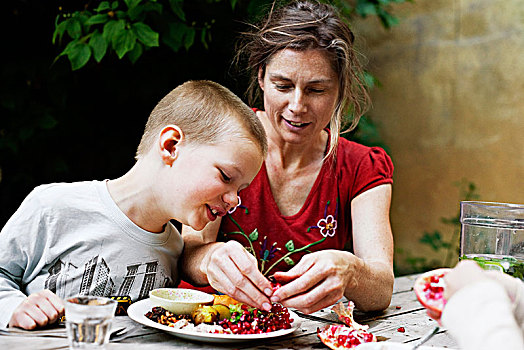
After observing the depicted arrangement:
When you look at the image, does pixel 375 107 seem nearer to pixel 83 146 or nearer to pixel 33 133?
pixel 83 146

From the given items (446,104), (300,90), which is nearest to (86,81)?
(300,90)

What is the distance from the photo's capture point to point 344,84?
76.1 inches

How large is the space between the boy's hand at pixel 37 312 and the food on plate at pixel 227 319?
0.20 m

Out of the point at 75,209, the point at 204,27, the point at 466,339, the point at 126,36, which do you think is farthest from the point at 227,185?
the point at 204,27

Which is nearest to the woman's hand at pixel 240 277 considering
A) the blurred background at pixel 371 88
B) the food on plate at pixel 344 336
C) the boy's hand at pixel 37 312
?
the food on plate at pixel 344 336

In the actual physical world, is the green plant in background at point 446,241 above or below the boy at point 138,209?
below

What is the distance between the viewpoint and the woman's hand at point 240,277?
1318 millimetres

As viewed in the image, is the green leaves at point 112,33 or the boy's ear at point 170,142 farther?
the green leaves at point 112,33

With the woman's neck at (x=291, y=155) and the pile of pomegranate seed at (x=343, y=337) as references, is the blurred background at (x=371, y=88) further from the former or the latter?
the pile of pomegranate seed at (x=343, y=337)

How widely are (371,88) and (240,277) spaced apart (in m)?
1.89

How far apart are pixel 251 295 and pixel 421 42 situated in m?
3.96

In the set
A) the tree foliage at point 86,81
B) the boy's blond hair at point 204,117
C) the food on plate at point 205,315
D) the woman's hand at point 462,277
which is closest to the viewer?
the woman's hand at point 462,277

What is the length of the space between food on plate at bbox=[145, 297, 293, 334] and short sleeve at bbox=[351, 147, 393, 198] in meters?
0.69

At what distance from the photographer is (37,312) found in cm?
126
